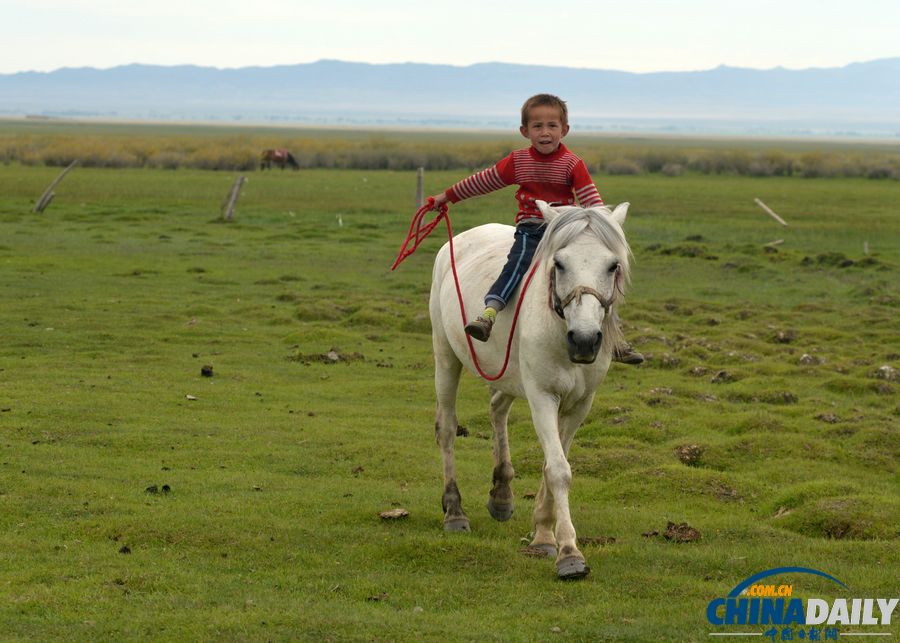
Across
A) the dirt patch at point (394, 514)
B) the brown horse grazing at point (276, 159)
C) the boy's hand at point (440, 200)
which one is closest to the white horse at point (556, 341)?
the dirt patch at point (394, 514)

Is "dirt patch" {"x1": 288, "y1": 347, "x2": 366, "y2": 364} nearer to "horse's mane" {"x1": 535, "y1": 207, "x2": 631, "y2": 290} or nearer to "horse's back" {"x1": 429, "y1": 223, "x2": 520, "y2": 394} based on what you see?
"horse's back" {"x1": 429, "y1": 223, "x2": 520, "y2": 394}

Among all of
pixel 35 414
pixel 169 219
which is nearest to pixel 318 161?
pixel 169 219

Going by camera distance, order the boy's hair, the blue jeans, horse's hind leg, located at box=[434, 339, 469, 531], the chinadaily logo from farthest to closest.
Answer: horse's hind leg, located at box=[434, 339, 469, 531] → the boy's hair → the blue jeans → the chinadaily logo

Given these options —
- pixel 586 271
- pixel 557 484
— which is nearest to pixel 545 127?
pixel 586 271

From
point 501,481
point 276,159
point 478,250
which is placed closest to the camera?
point 501,481

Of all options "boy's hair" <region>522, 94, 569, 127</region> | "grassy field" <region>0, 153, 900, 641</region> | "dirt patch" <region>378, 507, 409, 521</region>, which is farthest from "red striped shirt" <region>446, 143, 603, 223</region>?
"grassy field" <region>0, 153, 900, 641</region>

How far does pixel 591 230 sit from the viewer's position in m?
6.59

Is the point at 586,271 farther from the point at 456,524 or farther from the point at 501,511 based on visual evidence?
the point at 501,511

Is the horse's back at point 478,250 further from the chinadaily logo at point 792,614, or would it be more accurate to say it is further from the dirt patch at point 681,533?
the chinadaily logo at point 792,614

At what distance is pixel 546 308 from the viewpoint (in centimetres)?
687

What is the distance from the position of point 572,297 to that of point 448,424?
2425 mm

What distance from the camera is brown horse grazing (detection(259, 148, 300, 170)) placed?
6100 cm

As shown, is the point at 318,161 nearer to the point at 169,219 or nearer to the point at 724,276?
the point at 169,219

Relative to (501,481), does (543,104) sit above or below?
above
